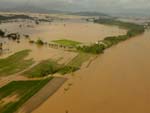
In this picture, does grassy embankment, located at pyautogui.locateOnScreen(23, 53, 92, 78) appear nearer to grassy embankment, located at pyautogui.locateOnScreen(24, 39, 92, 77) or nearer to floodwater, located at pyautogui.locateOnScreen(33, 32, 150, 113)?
grassy embankment, located at pyautogui.locateOnScreen(24, 39, 92, 77)

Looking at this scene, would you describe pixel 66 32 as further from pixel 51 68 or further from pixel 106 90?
pixel 106 90

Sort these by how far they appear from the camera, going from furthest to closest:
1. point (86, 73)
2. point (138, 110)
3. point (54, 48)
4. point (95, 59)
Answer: point (54, 48), point (95, 59), point (86, 73), point (138, 110)

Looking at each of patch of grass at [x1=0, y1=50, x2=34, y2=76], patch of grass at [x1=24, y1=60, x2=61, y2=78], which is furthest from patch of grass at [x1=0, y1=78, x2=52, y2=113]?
patch of grass at [x1=0, y1=50, x2=34, y2=76]

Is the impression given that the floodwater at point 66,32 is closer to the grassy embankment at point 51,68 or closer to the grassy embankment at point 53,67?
the grassy embankment at point 53,67

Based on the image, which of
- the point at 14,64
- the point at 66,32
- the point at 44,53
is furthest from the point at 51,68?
the point at 66,32

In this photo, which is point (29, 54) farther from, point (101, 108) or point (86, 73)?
point (101, 108)

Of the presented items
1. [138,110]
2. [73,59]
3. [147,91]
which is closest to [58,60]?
[73,59]

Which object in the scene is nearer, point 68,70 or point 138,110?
point 138,110
